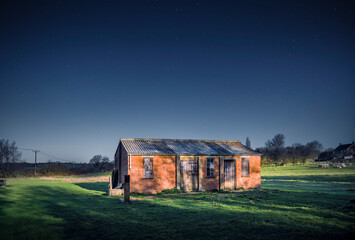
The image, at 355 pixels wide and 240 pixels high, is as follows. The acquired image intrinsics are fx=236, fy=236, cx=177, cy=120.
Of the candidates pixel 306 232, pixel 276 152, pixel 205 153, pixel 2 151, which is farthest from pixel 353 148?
pixel 2 151

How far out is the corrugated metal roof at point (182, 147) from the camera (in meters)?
21.1

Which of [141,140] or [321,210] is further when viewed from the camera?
[141,140]

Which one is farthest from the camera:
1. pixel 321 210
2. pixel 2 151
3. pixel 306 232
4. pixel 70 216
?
pixel 2 151

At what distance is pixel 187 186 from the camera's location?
69.7 feet

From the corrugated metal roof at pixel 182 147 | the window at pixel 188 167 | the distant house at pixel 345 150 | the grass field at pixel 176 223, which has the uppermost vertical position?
the corrugated metal roof at pixel 182 147

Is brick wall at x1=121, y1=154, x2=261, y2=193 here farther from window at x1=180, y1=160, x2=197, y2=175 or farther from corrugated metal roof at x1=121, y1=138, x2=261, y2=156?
window at x1=180, y1=160, x2=197, y2=175

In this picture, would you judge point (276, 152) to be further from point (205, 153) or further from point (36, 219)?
point (36, 219)

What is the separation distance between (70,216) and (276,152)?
260ft

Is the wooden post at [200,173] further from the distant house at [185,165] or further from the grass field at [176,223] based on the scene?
the grass field at [176,223]

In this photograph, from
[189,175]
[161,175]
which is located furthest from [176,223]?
[189,175]

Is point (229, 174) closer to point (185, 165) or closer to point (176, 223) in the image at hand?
point (185, 165)

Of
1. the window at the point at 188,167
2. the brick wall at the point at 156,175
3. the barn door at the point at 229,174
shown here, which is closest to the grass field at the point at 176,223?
the brick wall at the point at 156,175

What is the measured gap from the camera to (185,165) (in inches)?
849

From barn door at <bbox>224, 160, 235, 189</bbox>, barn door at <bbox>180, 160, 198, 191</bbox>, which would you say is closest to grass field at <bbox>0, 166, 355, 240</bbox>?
barn door at <bbox>180, 160, 198, 191</bbox>
